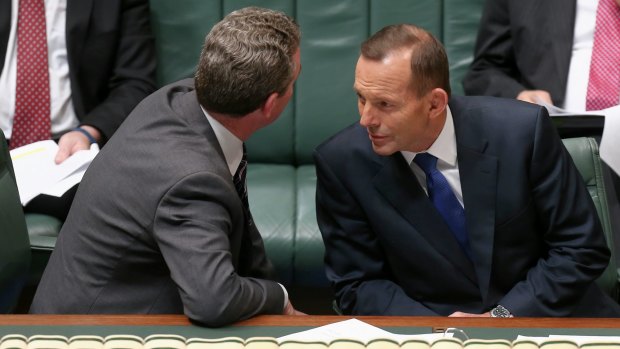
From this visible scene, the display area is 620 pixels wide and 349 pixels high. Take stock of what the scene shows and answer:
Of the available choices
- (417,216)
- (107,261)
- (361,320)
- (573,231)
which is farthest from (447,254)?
(107,261)

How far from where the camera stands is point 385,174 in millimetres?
2314

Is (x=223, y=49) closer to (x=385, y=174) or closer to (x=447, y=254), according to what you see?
(x=385, y=174)

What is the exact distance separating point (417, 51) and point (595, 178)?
2.05 ft

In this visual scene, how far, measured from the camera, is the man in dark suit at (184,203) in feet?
6.30

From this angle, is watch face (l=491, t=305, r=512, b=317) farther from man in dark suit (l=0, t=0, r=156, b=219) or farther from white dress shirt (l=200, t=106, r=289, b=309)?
man in dark suit (l=0, t=0, r=156, b=219)

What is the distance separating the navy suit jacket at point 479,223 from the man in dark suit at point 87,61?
1.31 m

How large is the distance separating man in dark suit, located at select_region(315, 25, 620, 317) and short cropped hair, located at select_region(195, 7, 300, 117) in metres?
0.19

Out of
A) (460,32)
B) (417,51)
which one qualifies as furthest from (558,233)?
(460,32)

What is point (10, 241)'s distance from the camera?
7.48 ft

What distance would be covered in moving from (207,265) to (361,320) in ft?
0.98

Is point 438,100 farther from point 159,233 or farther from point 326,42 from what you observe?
point 326,42

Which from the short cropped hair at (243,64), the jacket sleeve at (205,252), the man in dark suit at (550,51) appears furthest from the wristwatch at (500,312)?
the man in dark suit at (550,51)

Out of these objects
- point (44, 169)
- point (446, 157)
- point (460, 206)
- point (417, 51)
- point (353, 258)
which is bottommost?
point (44, 169)

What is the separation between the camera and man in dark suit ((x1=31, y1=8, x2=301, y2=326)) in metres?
1.92
